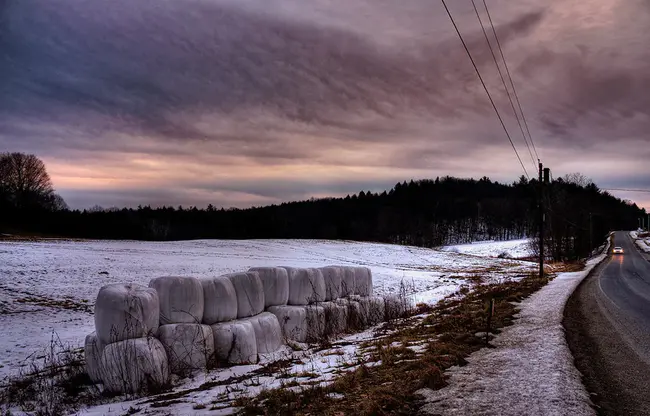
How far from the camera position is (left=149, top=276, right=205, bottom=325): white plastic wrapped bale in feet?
28.9

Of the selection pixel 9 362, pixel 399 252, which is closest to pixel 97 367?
pixel 9 362

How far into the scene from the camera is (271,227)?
115 meters

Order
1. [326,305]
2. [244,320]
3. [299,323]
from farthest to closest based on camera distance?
[326,305], [299,323], [244,320]

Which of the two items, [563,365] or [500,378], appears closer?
[500,378]

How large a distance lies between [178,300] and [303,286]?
3.86 meters

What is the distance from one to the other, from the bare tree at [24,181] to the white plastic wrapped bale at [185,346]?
9729 centimetres

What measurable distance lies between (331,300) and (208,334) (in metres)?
4.80

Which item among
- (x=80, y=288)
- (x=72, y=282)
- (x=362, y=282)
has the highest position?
(x=362, y=282)

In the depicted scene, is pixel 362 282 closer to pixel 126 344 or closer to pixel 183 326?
pixel 183 326

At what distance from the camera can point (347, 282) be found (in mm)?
14047

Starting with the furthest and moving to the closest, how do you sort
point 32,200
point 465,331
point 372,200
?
point 372,200 → point 32,200 → point 465,331

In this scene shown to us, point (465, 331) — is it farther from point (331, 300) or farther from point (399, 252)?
point (399, 252)

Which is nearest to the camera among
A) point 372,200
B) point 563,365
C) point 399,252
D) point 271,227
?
point 563,365

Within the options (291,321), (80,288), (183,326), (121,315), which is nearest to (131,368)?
(121,315)
